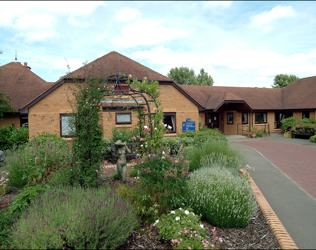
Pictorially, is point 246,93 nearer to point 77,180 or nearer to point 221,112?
point 221,112

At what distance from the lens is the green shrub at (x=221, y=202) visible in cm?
404

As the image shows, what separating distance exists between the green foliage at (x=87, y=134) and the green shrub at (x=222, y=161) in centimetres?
333

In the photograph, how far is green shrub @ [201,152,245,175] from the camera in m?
6.60

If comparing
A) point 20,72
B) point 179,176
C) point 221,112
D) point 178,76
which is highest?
point 178,76

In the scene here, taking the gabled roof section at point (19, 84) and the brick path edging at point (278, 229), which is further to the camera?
the gabled roof section at point (19, 84)

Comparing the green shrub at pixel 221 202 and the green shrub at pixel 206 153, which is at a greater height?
the green shrub at pixel 206 153

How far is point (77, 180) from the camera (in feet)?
15.5

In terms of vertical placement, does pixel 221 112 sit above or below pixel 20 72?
below

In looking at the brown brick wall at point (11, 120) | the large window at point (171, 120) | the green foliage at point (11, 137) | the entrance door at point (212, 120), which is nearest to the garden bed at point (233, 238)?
the large window at point (171, 120)

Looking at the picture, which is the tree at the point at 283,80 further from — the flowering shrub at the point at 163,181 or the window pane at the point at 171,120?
the flowering shrub at the point at 163,181

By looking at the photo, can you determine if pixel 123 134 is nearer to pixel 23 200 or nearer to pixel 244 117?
pixel 23 200

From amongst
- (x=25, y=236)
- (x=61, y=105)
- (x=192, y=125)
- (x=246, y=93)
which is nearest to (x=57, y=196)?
(x=25, y=236)

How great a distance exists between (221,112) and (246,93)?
4907 millimetres

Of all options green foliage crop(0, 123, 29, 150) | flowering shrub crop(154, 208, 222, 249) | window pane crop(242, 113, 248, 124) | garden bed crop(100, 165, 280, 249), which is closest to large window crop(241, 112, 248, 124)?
window pane crop(242, 113, 248, 124)
